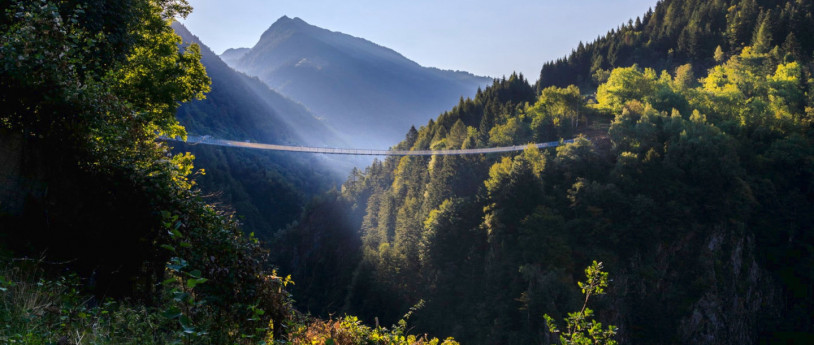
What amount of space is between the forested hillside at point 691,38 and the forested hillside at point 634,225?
15485 mm

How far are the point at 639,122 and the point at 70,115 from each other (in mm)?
59830

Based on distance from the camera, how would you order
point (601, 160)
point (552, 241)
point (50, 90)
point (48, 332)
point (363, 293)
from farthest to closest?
point (363, 293) → point (601, 160) → point (552, 241) → point (50, 90) → point (48, 332)

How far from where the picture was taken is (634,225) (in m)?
52.6

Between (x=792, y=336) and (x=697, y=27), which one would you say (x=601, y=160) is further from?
(x=697, y=27)

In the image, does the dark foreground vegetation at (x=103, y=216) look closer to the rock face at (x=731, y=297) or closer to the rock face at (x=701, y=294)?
the rock face at (x=701, y=294)

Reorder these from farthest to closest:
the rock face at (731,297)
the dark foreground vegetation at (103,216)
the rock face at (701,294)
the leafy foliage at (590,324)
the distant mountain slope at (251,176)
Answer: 1. the distant mountain slope at (251,176)
2. the rock face at (731,297)
3. the rock face at (701,294)
4. the dark foreground vegetation at (103,216)
5. the leafy foliage at (590,324)

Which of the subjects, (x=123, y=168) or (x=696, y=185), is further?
(x=696, y=185)

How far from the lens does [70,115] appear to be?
763 cm

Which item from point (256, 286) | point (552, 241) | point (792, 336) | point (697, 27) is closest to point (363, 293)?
point (552, 241)

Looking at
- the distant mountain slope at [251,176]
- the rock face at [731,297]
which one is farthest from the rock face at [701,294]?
the distant mountain slope at [251,176]

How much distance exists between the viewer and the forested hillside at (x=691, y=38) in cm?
8381

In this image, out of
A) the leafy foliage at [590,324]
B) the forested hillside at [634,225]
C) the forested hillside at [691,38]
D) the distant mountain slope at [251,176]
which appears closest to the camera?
the leafy foliage at [590,324]

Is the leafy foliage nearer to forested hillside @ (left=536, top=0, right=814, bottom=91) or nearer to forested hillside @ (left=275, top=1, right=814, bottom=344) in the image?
forested hillside @ (left=275, top=1, right=814, bottom=344)

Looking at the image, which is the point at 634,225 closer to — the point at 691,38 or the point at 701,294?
the point at 701,294
